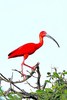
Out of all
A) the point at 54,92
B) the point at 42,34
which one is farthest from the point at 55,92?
the point at 42,34

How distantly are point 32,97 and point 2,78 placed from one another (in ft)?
2.68

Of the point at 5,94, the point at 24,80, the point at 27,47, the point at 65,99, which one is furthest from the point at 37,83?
the point at 27,47

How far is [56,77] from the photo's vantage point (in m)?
5.66

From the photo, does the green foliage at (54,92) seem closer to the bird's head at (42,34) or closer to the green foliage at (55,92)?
the green foliage at (55,92)

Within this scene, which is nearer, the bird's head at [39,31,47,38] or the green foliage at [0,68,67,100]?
the green foliage at [0,68,67,100]

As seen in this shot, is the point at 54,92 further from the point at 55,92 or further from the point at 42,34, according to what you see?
the point at 42,34

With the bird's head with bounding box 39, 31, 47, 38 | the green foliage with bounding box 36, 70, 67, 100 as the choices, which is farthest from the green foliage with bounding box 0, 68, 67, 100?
the bird's head with bounding box 39, 31, 47, 38

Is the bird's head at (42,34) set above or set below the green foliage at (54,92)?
above

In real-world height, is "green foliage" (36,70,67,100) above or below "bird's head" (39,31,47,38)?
below

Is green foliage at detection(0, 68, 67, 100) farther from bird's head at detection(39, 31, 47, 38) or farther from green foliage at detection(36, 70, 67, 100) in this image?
bird's head at detection(39, 31, 47, 38)

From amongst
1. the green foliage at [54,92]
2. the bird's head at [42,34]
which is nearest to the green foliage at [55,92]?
the green foliage at [54,92]

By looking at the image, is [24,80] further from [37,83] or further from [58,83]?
[58,83]

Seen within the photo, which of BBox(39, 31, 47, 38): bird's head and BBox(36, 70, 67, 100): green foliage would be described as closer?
BBox(36, 70, 67, 100): green foliage

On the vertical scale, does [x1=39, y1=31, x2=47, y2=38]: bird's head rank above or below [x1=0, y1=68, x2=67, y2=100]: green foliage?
above
